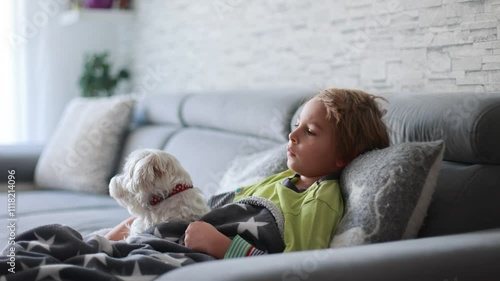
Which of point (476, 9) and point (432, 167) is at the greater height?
point (476, 9)

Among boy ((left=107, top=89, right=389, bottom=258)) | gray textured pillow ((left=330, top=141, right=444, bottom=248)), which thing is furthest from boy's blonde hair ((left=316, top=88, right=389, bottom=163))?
gray textured pillow ((left=330, top=141, right=444, bottom=248))

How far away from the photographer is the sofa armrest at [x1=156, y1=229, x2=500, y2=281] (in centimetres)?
124

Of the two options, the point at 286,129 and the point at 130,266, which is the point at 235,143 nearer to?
the point at 286,129

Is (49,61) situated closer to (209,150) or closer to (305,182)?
(209,150)

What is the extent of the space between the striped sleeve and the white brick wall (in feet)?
2.71

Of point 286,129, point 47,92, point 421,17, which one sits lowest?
point 47,92

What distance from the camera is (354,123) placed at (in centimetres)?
173

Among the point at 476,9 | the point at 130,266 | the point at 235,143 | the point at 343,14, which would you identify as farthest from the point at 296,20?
the point at 130,266

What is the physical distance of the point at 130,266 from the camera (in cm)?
141

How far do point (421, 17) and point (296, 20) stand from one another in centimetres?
83

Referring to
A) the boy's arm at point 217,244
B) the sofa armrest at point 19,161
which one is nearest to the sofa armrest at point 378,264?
the boy's arm at point 217,244

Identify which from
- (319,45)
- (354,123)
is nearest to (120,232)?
(354,123)

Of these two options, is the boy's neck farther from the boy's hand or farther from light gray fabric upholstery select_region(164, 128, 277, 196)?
light gray fabric upholstery select_region(164, 128, 277, 196)

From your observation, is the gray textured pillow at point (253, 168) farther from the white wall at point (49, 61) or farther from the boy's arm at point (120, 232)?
the white wall at point (49, 61)
